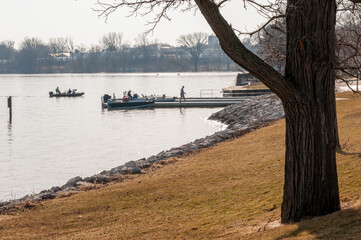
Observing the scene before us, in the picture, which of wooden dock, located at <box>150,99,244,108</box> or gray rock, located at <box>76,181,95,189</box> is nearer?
gray rock, located at <box>76,181,95,189</box>

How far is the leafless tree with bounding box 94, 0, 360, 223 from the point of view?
8.88m

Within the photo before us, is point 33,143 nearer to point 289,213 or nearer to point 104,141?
point 104,141

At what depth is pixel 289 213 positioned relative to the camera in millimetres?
9141

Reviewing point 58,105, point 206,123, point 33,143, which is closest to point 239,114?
point 206,123

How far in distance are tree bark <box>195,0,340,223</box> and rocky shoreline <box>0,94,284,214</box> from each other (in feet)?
29.2

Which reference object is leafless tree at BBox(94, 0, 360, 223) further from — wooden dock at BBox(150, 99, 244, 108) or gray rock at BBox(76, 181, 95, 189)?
wooden dock at BBox(150, 99, 244, 108)

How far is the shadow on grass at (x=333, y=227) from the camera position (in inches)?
297

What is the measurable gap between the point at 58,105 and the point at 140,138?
33531 millimetres

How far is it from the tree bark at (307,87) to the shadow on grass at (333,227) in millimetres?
450

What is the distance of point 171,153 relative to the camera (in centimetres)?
2409

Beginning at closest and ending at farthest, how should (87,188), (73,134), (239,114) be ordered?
(87,188)
(73,134)
(239,114)

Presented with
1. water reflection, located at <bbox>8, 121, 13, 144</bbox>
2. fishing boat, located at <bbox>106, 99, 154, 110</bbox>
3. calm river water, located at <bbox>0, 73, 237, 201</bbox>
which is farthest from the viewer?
fishing boat, located at <bbox>106, 99, 154, 110</bbox>

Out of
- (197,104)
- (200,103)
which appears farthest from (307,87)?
(200,103)

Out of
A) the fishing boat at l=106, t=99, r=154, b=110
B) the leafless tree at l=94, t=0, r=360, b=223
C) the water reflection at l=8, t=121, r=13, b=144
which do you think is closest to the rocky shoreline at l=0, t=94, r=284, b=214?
the leafless tree at l=94, t=0, r=360, b=223
